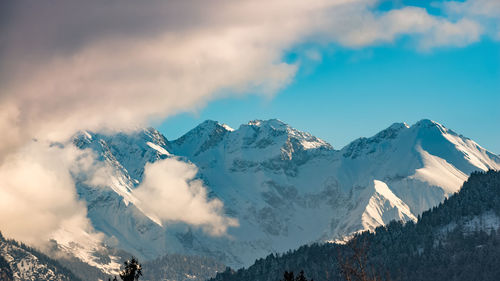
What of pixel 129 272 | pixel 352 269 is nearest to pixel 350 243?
pixel 352 269

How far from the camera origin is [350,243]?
229 feet

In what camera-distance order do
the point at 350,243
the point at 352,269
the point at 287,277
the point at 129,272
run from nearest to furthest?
the point at 352,269
the point at 350,243
the point at 287,277
the point at 129,272

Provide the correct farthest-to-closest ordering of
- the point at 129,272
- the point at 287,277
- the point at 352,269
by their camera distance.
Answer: the point at 129,272, the point at 287,277, the point at 352,269

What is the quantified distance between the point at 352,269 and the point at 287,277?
1098 cm

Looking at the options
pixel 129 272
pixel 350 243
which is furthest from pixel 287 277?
pixel 129 272

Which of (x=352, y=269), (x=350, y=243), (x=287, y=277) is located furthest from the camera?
(x=287, y=277)

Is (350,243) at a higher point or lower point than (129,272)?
higher

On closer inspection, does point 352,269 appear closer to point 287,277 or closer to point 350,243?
point 350,243

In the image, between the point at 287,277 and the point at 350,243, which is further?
the point at 287,277

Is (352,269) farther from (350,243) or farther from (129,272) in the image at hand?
(129,272)

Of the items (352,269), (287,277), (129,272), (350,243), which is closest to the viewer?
(352,269)

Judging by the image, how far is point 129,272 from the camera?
3440 inches

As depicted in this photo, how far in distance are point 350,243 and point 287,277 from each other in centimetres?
846

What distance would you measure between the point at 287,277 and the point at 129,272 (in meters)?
22.7
